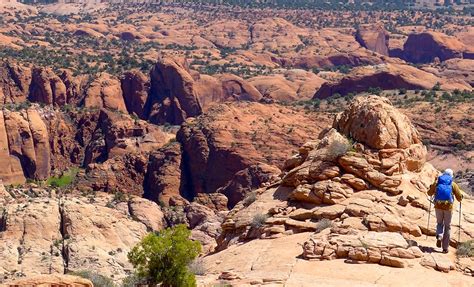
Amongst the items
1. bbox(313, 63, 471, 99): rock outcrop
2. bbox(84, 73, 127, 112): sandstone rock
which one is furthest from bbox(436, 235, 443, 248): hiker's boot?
bbox(313, 63, 471, 99): rock outcrop

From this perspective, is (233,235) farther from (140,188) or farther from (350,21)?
(350,21)

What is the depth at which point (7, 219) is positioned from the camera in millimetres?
42281

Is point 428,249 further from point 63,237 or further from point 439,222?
point 63,237

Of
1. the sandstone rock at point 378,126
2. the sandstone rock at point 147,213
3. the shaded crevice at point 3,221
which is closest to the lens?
the sandstone rock at point 378,126

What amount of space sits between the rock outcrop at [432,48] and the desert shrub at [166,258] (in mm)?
124256

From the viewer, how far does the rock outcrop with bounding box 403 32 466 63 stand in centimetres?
13812

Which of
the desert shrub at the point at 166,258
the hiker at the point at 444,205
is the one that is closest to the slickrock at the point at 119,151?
the desert shrub at the point at 166,258

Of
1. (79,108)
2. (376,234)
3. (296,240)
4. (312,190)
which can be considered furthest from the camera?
(79,108)

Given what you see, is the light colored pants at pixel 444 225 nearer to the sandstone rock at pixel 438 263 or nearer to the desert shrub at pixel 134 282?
the sandstone rock at pixel 438 263

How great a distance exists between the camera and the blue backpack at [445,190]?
1872 cm

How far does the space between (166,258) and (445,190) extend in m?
6.78

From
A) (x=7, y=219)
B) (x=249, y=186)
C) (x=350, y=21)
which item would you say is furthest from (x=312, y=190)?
(x=350, y=21)

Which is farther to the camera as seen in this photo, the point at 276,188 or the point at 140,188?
the point at 140,188

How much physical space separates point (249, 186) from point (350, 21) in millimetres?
124627
